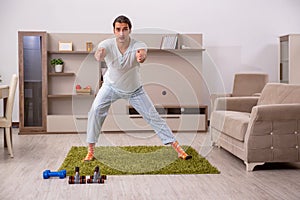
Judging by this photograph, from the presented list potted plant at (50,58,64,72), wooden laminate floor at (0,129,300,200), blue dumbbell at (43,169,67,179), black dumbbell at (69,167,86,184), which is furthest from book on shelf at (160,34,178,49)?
black dumbbell at (69,167,86,184)

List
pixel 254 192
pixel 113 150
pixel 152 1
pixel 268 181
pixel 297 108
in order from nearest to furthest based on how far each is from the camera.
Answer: pixel 254 192 < pixel 268 181 < pixel 297 108 < pixel 113 150 < pixel 152 1

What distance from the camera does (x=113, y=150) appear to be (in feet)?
19.1

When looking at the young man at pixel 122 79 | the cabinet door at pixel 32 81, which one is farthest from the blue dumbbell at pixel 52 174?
the cabinet door at pixel 32 81

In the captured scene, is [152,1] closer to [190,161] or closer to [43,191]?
[190,161]

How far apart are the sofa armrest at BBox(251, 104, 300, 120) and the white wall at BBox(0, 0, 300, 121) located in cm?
406

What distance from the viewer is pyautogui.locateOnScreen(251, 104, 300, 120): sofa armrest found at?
4.53 m

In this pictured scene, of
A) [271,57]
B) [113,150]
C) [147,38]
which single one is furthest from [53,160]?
[271,57]

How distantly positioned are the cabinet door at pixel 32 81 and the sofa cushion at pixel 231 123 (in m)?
2.83

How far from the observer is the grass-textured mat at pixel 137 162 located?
4.59 m

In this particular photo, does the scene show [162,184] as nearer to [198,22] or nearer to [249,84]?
[249,84]

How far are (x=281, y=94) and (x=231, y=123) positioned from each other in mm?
589

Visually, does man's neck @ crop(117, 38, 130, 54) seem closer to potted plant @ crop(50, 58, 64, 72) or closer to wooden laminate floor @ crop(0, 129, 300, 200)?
wooden laminate floor @ crop(0, 129, 300, 200)

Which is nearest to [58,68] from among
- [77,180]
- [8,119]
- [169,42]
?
[169,42]

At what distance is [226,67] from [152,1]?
1631 mm
